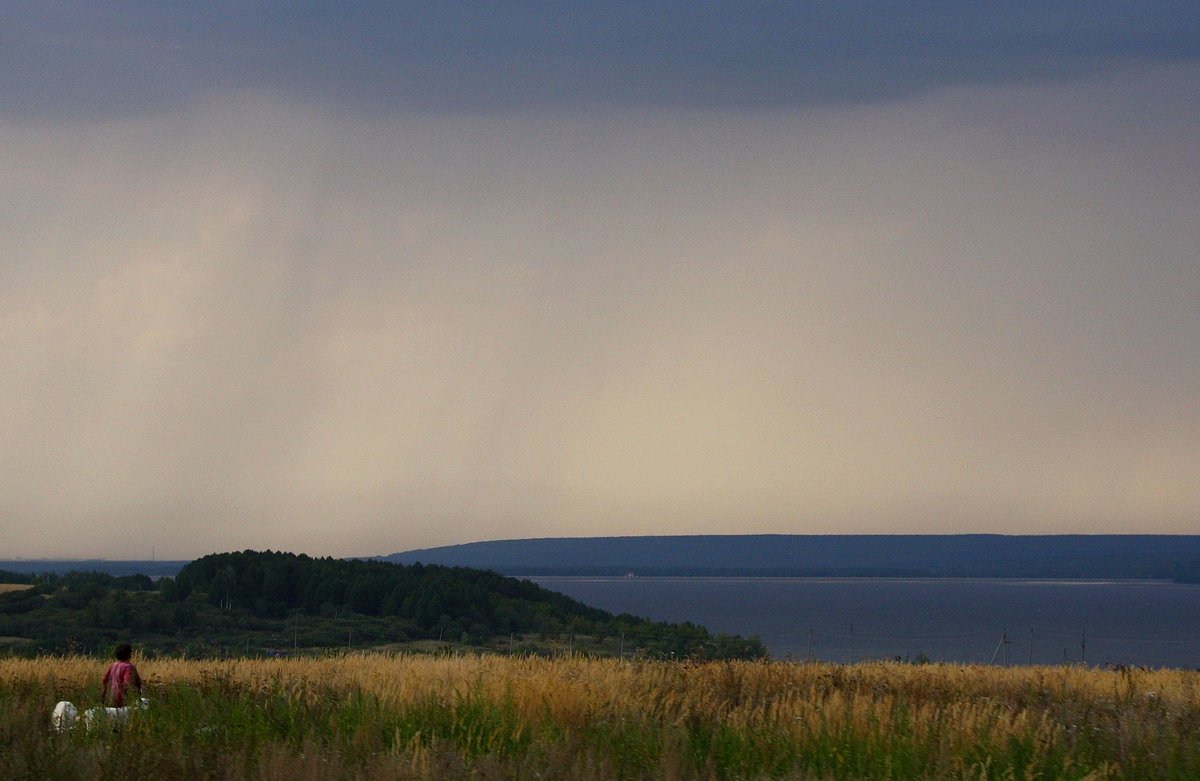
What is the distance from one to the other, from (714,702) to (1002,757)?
4178 millimetres

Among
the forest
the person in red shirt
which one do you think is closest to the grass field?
the person in red shirt

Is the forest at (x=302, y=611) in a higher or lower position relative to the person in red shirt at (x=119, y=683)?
lower

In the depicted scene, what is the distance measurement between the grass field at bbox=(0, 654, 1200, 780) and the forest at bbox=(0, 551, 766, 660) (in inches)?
2254

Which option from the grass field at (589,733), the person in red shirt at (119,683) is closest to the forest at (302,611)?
the grass field at (589,733)

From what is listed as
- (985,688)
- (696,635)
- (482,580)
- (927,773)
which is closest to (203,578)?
(482,580)

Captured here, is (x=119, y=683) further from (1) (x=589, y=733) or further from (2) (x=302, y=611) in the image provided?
(2) (x=302, y=611)

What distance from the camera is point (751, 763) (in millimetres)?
11906

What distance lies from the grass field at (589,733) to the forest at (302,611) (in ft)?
188

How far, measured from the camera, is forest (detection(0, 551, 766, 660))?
79.9 meters

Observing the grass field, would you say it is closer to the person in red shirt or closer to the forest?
the person in red shirt

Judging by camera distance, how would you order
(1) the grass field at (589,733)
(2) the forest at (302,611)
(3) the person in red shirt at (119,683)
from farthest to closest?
(2) the forest at (302,611), (3) the person in red shirt at (119,683), (1) the grass field at (589,733)

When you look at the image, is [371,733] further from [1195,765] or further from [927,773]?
[1195,765]

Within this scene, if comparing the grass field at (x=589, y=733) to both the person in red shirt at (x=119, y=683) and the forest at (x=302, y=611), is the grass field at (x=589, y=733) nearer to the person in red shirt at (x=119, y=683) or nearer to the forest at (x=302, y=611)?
the person in red shirt at (x=119, y=683)

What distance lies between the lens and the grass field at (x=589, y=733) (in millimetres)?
10344
